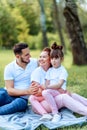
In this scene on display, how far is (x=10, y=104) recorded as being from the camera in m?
6.64

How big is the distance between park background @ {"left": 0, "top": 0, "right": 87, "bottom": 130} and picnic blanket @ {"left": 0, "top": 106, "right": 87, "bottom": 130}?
13.0 ft

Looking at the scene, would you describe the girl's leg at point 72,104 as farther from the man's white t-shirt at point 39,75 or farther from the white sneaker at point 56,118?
the man's white t-shirt at point 39,75

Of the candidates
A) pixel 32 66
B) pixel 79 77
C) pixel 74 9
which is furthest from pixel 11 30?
pixel 32 66

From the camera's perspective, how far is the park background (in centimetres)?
1512

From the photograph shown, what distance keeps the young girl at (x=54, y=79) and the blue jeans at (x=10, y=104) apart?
0.46m

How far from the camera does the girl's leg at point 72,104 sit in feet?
20.7

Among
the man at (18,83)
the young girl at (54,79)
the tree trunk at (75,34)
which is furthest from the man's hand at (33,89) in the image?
the tree trunk at (75,34)

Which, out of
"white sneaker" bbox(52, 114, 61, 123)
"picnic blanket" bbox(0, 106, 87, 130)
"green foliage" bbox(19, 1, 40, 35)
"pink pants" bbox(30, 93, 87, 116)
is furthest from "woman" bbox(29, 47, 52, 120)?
"green foliage" bbox(19, 1, 40, 35)

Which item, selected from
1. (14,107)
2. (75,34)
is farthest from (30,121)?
(75,34)

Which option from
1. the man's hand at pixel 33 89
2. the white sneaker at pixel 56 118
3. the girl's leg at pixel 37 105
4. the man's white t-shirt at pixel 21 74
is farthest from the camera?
the man's white t-shirt at pixel 21 74

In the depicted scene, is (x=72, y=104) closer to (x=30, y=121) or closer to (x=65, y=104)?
(x=65, y=104)

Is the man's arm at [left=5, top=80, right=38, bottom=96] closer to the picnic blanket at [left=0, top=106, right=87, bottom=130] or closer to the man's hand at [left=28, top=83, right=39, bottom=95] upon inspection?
the man's hand at [left=28, top=83, right=39, bottom=95]

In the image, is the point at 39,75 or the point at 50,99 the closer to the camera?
the point at 50,99

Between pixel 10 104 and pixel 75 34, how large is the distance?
8.88 metres
